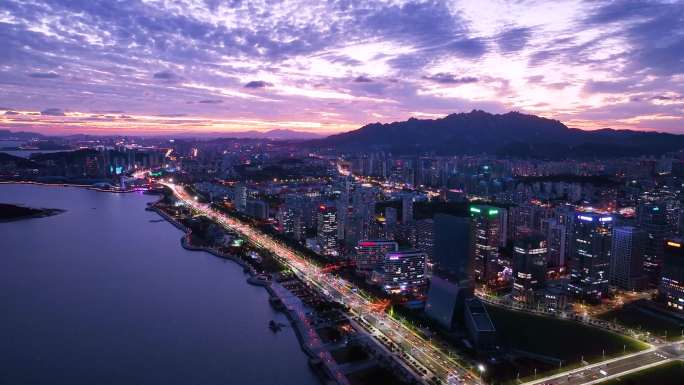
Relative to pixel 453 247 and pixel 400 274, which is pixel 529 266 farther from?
pixel 400 274

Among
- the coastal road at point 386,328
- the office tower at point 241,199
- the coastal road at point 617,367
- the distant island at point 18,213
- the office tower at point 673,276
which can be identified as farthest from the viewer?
the office tower at point 241,199

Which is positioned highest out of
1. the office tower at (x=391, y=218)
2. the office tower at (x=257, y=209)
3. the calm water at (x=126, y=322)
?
the office tower at (x=391, y=218)

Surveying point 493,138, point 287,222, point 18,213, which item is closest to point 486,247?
point 287,222

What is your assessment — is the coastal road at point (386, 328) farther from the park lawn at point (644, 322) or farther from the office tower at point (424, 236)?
the park lawn at point (644, 322)

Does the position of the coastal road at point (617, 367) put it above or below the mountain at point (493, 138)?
below

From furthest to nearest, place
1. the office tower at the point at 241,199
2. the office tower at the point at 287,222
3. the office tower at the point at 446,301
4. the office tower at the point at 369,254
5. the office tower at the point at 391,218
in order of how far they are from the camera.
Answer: the office tower at the point at 241,199 < the office tower at the point at 287,222 < the office tower at the point at 391,218 < the office tower at the point at 369,254 < the office tower at the point at 446,301

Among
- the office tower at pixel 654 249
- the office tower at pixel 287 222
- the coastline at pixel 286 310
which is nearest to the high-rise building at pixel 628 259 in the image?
the office tower at pixel 654 249

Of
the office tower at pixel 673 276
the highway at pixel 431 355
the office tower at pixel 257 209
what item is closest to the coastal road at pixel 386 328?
the highway at pixel 431 355

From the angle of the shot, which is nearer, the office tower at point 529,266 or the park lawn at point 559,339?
the park lawn at point 559,339

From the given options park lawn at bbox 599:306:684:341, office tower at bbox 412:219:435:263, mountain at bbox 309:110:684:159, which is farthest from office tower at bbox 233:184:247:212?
mountain at bbox 309:110:684:159
